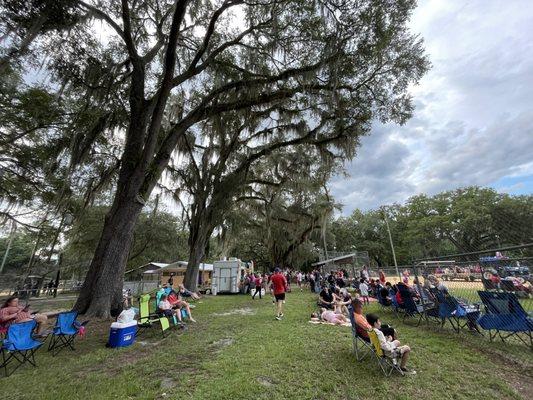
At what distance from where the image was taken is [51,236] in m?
17.6

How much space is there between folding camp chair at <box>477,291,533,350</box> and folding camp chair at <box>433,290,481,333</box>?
0.56m

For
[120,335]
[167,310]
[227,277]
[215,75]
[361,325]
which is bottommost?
[120,335]

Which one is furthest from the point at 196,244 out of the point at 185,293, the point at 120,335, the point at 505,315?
the point at 505,315

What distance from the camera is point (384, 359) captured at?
150 inches

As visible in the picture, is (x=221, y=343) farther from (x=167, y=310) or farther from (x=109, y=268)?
(x=109, y=268)

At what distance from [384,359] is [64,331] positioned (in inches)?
218

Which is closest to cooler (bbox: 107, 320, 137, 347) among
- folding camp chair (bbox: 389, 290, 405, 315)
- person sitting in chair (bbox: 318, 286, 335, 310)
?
person sitting in chair (bbox: 318, 286, 335, 310)

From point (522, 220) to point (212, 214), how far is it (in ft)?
124

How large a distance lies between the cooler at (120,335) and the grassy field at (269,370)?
0.65ft

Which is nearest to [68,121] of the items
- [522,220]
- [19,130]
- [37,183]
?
[19,130]

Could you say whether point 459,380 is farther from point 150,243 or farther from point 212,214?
point 150,243

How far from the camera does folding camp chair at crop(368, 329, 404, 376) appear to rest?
3.70 metres

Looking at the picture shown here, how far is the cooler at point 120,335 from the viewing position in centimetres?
518

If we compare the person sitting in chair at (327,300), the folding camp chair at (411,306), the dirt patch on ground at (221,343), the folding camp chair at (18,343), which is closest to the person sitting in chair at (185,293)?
the dirt patch on ground at (221,343)
